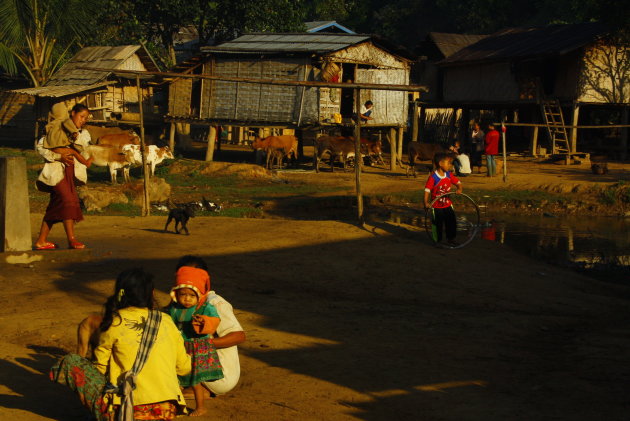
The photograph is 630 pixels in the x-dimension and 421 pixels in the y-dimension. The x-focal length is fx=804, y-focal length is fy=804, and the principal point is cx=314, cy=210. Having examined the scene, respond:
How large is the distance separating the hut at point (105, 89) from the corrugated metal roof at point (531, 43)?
13.6 m

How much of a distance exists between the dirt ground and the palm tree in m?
22.1

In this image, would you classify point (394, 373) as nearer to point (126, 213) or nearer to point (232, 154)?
point (126, 213)

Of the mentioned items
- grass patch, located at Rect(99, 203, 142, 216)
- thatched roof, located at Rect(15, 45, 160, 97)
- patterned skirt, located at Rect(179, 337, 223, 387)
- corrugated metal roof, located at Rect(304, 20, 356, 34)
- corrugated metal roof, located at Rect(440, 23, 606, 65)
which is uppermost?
corrugated metal roof, located at Rect(304, 20, 356, 34)

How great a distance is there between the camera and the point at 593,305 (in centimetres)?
1055

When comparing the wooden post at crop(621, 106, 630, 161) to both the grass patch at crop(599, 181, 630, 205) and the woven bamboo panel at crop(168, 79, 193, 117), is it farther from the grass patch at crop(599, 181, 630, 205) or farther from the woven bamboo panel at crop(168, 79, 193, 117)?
the woven bamboo panel at crop(168, 79, 193, 117)

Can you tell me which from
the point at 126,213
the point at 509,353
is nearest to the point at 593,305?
the point at 509,353

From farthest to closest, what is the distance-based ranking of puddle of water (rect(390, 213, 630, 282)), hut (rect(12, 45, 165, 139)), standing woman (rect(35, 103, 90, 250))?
hut (rect(12, 45, 165, 139)), puddle of water (rect(390, 213, 630, 282)), standing woman (rect(35, 103, 90, 250))

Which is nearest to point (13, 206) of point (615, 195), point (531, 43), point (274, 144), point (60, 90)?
point (615, 195)

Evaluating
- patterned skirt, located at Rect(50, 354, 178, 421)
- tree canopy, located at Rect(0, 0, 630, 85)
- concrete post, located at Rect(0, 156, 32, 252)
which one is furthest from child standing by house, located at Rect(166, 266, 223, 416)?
tree canopy, located at Rect(0, 0, 630, 85)

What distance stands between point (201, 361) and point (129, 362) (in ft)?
2.01

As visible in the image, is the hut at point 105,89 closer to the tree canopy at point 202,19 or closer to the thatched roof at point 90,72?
the thatched roof at point 90,72

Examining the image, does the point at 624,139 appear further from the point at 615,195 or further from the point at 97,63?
the point at 97,63

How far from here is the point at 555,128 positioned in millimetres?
30766

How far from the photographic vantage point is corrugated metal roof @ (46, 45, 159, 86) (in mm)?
34656
